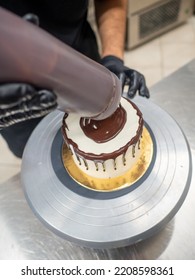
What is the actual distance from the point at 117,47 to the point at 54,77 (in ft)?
2.03

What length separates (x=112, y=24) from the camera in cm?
108

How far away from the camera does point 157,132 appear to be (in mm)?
757

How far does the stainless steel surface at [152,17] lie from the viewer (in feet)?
6.71

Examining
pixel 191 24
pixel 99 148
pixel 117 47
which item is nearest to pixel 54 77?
pixel 99 148

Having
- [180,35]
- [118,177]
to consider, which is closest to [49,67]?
[118,177]

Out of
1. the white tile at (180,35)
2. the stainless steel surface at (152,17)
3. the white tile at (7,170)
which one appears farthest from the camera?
the white tile at (180,35)

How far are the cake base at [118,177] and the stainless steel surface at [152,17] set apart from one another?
1502mm

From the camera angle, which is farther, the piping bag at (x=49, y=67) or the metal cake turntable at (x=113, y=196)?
the metal cake turntable at (x=113, y=196)

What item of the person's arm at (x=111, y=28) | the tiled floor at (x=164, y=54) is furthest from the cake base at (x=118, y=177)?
the tiled floor at (x=164, y=54)

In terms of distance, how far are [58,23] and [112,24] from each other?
249mm

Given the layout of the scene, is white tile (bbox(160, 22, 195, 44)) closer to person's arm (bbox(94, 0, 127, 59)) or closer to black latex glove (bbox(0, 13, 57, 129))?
person's arm (bbox(94, 0, 127, 59))

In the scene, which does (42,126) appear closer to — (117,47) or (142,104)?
(142,104)

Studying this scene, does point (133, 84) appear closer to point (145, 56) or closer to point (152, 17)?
point (145, 56)

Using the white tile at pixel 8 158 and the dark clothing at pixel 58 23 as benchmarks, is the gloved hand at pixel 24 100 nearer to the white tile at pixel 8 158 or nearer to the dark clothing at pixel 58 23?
the dark clothing at pixel 58 23
